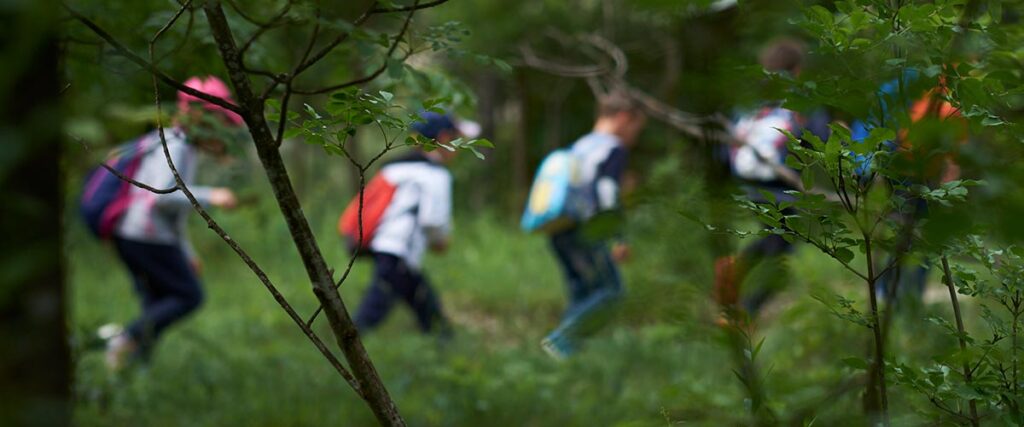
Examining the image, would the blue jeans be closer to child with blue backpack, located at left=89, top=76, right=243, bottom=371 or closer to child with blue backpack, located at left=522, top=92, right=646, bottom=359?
child with blue backpack, located at left=522, top=92, right=646, bottom=359

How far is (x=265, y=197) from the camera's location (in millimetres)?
10789

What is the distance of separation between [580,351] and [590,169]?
113cm

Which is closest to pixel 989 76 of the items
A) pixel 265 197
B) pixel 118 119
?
pixel 118 119

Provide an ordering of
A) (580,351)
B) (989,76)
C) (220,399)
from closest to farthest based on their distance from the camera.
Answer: (989,76) → (220,399) → (580,351)

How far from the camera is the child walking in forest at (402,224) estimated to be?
17.5ft

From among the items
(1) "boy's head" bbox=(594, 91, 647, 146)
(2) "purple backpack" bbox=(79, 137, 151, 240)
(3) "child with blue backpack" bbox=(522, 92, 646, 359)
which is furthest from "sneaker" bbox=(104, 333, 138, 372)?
(1) "boy's head" bbox=(594, 91, 647, 146)

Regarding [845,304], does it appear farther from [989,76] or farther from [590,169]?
[590,169]

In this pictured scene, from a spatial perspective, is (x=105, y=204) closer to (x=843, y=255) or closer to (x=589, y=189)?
(x=589, y=189)

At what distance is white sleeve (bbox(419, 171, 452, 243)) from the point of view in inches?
214

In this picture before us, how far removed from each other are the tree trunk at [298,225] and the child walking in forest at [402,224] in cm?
406

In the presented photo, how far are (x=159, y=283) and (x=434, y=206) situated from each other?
1.52 meters

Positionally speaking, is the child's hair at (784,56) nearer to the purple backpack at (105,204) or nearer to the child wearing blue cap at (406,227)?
the child wearing blue cap at (406,227)

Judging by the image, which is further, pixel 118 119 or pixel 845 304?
pixel 118 119

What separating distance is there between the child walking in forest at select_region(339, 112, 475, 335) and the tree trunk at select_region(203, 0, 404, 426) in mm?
4061
